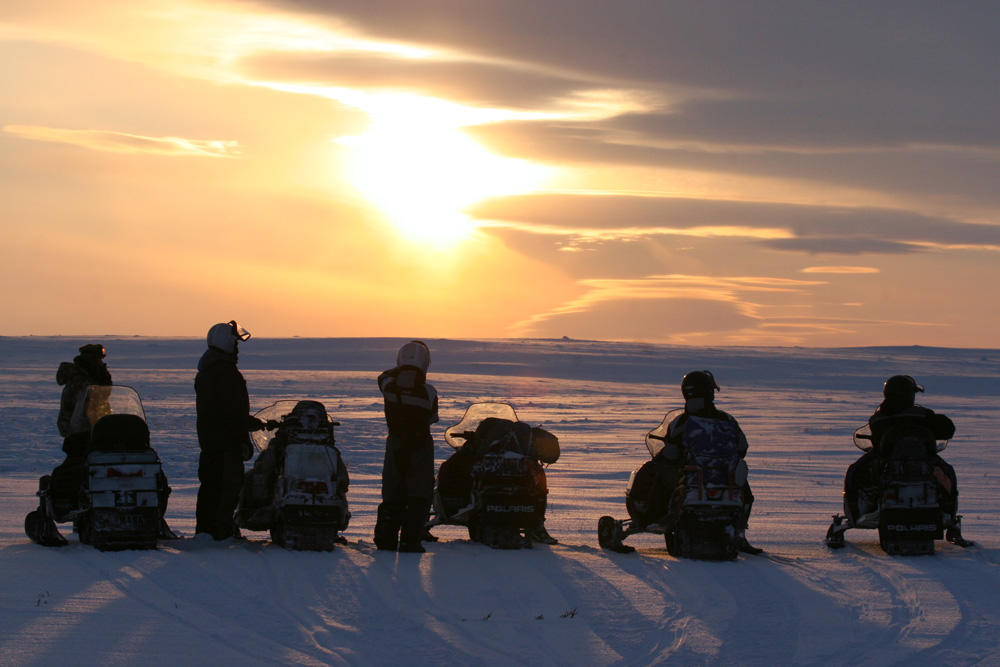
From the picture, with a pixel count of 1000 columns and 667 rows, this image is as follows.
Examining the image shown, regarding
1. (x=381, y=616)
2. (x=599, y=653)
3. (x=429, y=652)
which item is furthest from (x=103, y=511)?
(x=599, y=653)

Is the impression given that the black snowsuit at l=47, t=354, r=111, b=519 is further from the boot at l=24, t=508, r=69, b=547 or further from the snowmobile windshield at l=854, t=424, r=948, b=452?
the snowmobile windshield at l=854, t=424, r=948, b=452

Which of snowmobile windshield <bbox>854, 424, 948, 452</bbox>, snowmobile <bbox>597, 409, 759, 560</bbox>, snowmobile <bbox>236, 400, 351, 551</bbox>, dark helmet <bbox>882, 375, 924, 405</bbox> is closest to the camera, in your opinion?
snowmobile <bbox>236, 400, 351, 551</bbox>

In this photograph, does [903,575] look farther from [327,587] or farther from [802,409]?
[802,409]

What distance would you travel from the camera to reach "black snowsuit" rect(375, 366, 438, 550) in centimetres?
1124

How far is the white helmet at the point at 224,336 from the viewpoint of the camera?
37.7ft

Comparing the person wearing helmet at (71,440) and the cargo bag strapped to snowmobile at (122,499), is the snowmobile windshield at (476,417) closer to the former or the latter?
the cargo bag strapped to snowmobile at (122,499)

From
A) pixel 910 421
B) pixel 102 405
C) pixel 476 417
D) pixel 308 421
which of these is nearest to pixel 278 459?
pixel 308 421

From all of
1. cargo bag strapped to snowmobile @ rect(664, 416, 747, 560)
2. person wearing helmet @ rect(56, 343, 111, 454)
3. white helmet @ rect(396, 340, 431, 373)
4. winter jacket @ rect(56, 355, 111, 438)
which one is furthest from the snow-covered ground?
white helmet @ rect(396, 340, 431, 373)

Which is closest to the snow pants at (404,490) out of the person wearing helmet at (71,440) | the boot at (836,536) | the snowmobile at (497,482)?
the snowmobile at (497,482)

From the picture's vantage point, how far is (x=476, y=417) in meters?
12.3

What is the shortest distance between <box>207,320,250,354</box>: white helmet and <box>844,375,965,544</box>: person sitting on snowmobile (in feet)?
19.9

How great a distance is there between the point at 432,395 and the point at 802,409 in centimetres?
3290

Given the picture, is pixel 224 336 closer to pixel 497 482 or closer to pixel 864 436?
A: pixel 497 482

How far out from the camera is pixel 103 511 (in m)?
10.5
